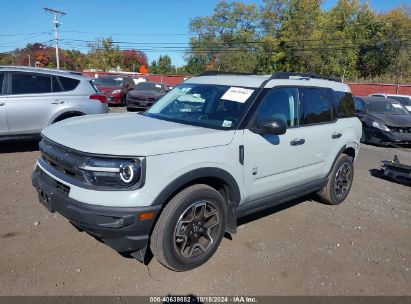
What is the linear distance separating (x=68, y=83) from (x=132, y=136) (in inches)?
196

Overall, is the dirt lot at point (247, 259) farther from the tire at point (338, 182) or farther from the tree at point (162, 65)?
the tree at point (162, 65)

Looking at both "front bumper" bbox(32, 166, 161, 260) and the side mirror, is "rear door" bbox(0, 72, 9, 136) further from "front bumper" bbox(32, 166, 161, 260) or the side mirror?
the side mirror

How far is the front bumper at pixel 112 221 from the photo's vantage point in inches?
117

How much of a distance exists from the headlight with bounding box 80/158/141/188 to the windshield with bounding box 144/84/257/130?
1126 millimetres

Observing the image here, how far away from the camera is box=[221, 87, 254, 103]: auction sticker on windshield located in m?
4.06

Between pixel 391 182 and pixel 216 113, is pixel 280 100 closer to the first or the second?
pixel 216 113

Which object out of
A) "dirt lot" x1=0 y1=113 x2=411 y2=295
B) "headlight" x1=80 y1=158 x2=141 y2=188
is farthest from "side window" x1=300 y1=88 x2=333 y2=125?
"headlight" x1=80 y1=158 x2=141 y2=188

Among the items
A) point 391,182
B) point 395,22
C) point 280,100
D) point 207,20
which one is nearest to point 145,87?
point 391,182

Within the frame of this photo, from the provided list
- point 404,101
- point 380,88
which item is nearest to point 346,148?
point 404,101

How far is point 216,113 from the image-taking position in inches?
161

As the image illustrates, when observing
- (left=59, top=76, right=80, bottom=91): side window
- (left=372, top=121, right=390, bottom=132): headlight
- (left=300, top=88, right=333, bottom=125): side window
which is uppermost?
(left=59, top=76, right=80, bottom=91): side window

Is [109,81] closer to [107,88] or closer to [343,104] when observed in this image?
[107,88]

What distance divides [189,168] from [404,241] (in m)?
3.03

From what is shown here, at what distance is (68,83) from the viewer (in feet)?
25.1
